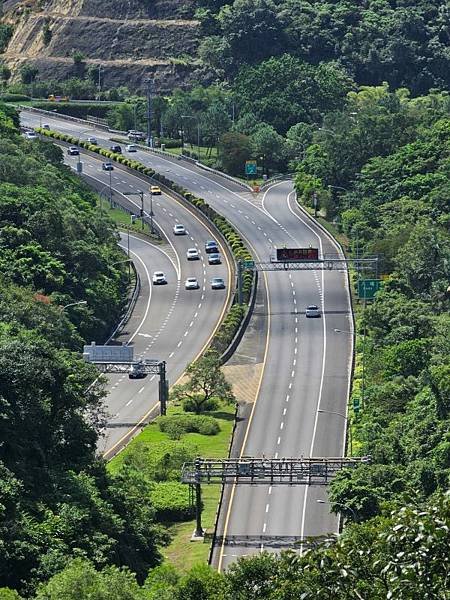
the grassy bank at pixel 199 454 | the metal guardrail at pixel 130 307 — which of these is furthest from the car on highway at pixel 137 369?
the metal guardrail at pixel 130 307

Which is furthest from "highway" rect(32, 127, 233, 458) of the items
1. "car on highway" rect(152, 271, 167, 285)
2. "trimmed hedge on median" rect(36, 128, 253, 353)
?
"trimmed hedge on median" rect(36, 128, 253, 353)

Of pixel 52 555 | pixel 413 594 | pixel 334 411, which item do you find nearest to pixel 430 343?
pixel 334 411

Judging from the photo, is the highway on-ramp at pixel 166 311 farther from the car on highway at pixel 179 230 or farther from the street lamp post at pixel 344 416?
the street lamp post at pixel 344 416

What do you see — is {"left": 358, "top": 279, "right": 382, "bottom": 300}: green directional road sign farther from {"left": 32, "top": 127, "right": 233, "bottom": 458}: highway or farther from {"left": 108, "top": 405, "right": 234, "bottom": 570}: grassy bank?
{"left": 108, "top": 405, "right": 234, "bottom": 570}: grassy bank

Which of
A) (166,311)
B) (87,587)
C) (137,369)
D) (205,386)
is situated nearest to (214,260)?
(166,311)

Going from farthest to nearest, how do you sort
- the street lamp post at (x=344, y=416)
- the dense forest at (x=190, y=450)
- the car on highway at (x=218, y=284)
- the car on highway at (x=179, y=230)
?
1. the car on highway at (x=179, y=230)
2. the car on highway at (x=218, y=284)
3. the street lamp post at (x=344, y=416)
4. the dense forest at (x=190, y=450)

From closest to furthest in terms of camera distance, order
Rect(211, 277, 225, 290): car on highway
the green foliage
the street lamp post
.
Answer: the street lamp post → the green foliage → Rect(211, 277, 225, 290): car on highway
